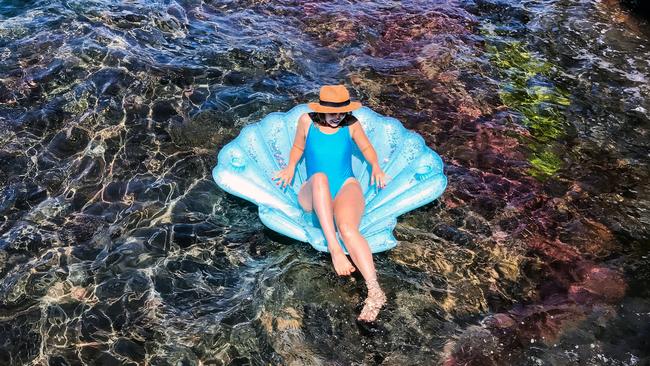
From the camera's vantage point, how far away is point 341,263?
4.20 metres

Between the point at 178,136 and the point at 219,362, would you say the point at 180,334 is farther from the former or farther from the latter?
the point at 178,136

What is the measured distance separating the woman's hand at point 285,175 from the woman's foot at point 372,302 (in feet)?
4.36

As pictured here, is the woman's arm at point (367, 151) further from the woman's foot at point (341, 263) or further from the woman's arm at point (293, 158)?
the woman's foot at point (341, 263)

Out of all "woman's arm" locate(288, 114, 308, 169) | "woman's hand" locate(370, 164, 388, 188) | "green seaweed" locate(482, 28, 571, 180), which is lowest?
"green seaweed" locate(482, 28, 571, 180)

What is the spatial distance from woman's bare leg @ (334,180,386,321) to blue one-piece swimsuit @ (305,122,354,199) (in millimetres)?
306

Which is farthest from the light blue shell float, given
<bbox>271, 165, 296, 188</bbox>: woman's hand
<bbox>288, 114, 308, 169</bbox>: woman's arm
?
<bbox>288, 114, 308, 169</bbox>: woman's arm

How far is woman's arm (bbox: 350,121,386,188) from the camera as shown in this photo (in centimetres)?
487

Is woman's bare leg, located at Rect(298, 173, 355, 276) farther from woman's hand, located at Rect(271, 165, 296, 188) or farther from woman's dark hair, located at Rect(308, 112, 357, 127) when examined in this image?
woman's dark hair, located at Rect(308, 112, 357, 127)

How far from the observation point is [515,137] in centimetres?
640

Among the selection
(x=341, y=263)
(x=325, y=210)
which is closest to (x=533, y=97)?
(x=325, y=210)

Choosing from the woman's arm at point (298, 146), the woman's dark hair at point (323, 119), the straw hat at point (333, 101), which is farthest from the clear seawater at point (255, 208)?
the straw hat at point (333, 101)

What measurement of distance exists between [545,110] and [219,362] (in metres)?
5.17

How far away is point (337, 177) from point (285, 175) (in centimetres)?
48

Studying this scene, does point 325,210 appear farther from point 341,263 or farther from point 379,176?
point 379,176
